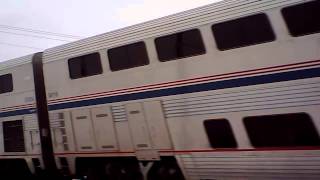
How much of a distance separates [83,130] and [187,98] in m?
3.81

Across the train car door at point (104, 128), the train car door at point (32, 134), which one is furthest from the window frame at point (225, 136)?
the train car door at point (32, 134)

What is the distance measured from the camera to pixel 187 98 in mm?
10250

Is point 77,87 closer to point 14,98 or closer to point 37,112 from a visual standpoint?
point 37,112

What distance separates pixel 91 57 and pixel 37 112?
301cm


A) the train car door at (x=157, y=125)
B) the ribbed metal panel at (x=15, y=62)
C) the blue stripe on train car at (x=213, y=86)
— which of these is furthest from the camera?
the ribbed metal panel at (x=15, y=62)

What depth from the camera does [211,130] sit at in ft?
32.8

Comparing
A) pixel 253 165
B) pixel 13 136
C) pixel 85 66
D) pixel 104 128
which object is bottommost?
pixel 253 165

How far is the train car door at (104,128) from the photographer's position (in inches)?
472

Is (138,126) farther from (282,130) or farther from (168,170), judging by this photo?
(282,130)

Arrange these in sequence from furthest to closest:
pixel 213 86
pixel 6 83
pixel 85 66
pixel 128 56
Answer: pixel 6 83 → pixel 85 66 → pixel 128 56 → pixel 213 86

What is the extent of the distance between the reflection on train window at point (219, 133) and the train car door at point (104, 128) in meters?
2.95

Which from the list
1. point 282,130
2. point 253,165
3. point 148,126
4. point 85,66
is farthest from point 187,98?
point 85,66

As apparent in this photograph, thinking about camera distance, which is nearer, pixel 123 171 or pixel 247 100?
pixel 247 100

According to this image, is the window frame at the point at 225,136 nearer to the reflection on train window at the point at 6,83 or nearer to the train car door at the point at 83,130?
the train car door at the point at 83,130
